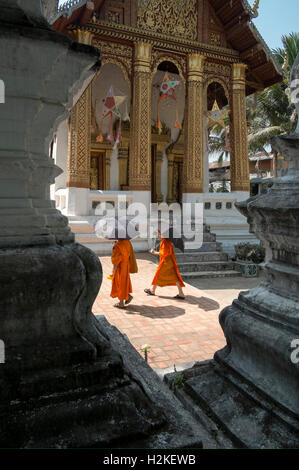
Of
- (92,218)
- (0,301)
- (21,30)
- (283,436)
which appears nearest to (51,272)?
(0,301)

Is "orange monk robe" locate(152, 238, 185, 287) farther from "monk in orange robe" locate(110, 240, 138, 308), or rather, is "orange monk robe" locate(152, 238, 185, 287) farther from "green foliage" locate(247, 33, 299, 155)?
"green foliage" locate(247, 33, 299, 155)

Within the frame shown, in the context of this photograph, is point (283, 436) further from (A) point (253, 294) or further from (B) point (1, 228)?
(B) point (1, 228)

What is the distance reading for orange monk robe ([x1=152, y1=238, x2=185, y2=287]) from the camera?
5805 mm

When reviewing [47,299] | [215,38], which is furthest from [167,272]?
[215,38]

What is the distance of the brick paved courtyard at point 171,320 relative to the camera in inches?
143

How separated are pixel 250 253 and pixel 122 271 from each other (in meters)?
4.29

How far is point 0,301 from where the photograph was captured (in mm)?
1461

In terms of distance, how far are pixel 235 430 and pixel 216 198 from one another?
10.2 meters

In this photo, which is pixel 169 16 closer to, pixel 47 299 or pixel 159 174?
pixel 159 174

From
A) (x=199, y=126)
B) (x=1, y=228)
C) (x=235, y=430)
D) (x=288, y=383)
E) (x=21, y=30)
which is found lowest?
(x=235, y=430)

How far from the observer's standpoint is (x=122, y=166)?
12617 millimetres

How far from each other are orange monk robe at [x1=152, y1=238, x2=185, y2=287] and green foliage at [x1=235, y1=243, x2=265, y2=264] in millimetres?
3297

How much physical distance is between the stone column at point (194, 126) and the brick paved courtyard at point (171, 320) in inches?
184

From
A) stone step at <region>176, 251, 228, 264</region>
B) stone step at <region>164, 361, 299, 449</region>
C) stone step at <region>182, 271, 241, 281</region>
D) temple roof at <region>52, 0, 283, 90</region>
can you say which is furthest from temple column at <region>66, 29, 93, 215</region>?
stone step at <region>164, 361, 299, 449</region>
